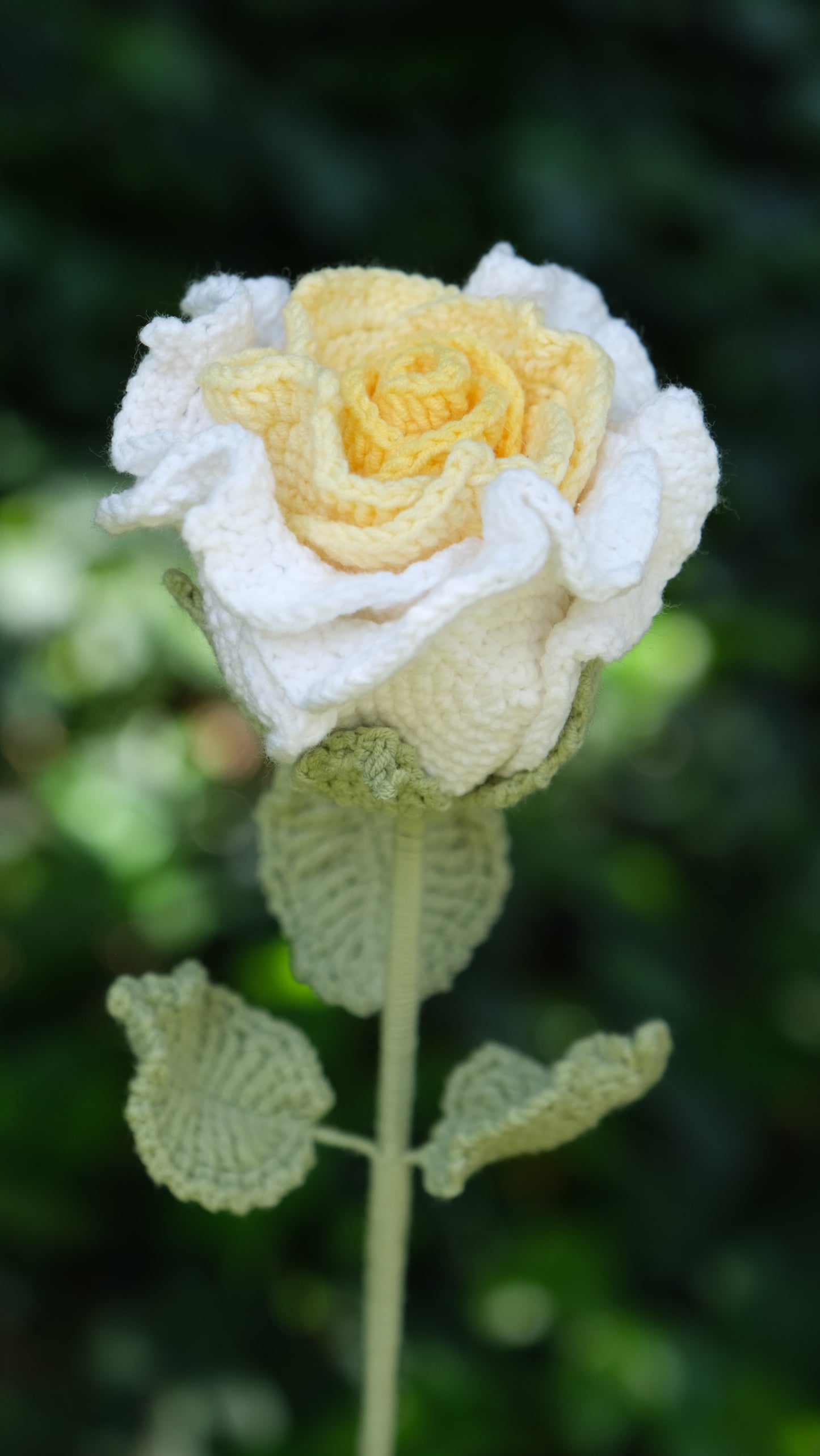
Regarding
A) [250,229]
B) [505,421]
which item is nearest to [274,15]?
[250,229]

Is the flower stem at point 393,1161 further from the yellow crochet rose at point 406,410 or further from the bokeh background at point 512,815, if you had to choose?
the bokeh background at point 512,815

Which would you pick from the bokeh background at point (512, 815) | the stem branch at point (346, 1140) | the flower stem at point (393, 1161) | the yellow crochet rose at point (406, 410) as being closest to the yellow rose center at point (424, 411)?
the yellow crochet rose at point (406, 410)

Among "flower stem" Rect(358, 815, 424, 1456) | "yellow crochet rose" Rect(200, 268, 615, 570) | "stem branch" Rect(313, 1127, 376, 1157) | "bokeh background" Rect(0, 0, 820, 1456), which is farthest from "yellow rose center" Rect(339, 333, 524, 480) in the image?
"bokeh background" Rect(0, 0, 820, 1456)

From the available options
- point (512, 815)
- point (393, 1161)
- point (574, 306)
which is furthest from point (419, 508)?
point (512, 815)

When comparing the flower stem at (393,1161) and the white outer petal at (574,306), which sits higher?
the white outer petal at (574,306)

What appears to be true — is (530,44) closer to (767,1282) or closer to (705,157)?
(705,157)

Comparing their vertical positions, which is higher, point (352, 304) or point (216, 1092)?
point (352, 304)

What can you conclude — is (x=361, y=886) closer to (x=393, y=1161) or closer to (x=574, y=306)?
(x=393, y=1161)

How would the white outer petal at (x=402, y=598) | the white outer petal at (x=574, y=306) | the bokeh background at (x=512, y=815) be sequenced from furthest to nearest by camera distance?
1. the bokeh background at (x=512, y=815)
2. the white outer petal at (x=574, y=306)
3. the white outer petal at (x=402, y=598)
